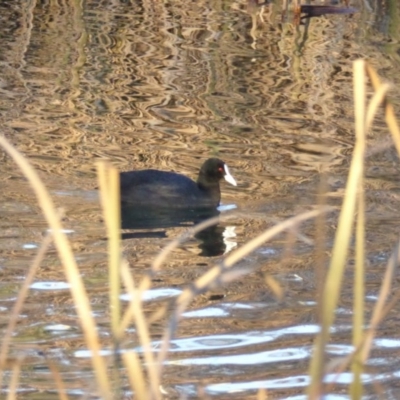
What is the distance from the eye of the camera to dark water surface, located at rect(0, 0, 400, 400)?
4.93 m

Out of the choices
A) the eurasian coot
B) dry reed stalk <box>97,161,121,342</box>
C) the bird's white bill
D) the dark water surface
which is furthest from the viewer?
the bird's white bill

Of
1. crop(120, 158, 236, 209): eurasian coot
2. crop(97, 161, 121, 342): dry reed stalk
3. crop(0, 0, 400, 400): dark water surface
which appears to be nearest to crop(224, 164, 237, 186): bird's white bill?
crop(120, 158, 236, 209): eurasian coot

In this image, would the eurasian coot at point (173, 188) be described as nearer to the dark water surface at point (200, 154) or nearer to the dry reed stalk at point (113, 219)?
the dark water surface at point (200, 154)

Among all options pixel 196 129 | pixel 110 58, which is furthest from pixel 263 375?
pixel 110 58

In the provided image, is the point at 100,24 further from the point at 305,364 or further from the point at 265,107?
the point at 305,364

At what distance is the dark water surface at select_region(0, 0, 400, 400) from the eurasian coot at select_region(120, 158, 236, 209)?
0.21 meters

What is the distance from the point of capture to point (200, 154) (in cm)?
899

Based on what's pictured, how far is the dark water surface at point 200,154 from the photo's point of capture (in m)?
4.93

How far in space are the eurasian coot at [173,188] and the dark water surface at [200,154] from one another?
21 centimetres

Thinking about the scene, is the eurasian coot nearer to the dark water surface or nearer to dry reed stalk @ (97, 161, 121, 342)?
the dark water surface

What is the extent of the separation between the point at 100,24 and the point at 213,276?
39.9 feet

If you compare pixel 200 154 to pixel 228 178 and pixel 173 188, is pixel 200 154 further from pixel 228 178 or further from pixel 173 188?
pixel 173 188

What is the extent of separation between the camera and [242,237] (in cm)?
709

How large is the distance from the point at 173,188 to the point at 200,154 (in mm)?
1101
